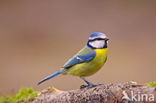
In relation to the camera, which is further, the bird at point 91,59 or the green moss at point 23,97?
the bird at point 91,59

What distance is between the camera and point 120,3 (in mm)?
19594

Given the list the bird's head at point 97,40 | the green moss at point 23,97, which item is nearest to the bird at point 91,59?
the bird's head at point 97,40

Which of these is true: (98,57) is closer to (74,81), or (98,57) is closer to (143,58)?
(74,81)

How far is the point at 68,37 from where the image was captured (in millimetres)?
17500

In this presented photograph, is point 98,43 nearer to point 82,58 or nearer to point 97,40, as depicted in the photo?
point 97,40

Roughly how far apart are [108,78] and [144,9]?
670 cm

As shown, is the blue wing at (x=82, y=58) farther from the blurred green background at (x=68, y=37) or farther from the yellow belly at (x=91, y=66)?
the blurred green background at (x=68, y=37)

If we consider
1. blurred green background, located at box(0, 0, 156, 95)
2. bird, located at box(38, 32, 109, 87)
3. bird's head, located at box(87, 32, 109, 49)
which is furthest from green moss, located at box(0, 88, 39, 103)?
blurred green background, located at box(0, 0, 156, 95)

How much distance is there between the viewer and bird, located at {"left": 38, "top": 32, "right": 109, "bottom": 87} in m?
6.35

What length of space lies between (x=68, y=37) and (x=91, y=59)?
11.1 meters

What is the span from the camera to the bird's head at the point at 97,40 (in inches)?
252

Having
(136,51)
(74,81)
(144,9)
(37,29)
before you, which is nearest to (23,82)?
(74,81)

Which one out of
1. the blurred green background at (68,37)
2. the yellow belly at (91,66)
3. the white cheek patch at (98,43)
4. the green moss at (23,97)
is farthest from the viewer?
the blurred green background at (68,37)

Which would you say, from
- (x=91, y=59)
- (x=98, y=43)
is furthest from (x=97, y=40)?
(x=91, y=59)
